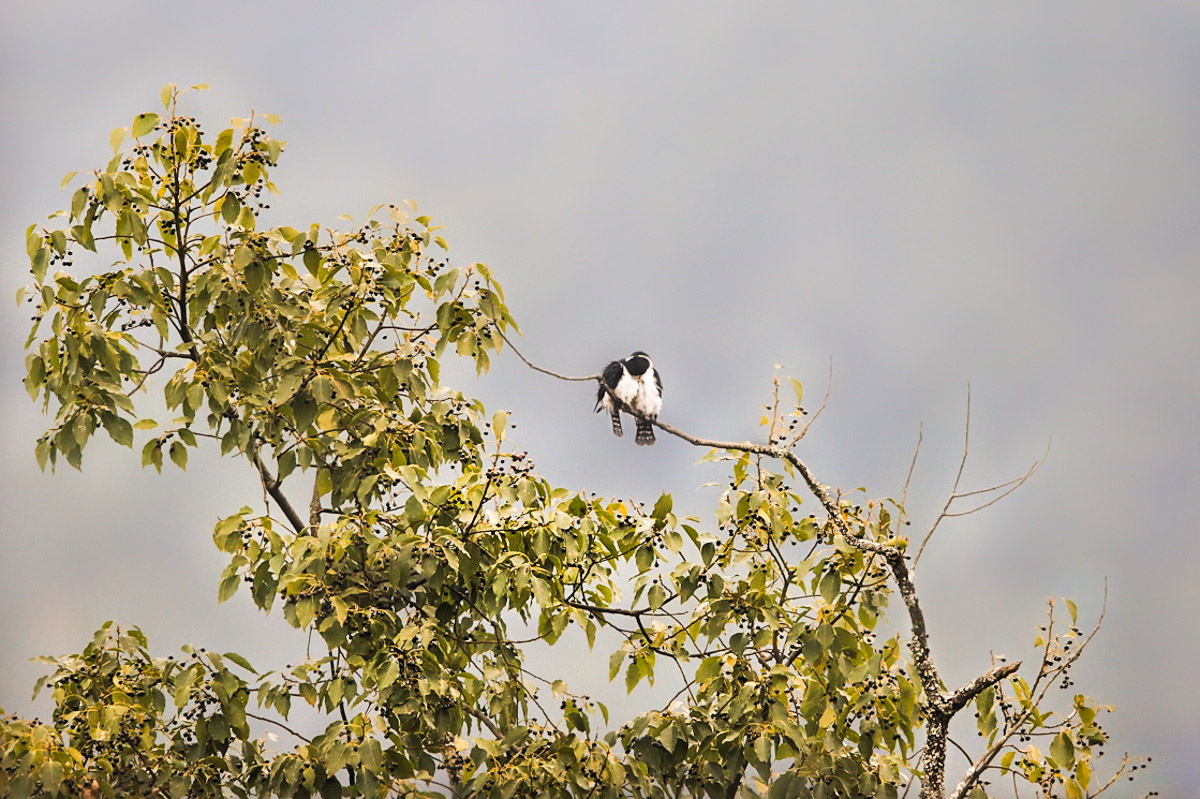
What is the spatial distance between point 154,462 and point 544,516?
165 centimetres

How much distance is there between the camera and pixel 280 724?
462 centimetres

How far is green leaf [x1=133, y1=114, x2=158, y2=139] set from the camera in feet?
15.4

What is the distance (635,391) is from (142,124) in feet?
14.7

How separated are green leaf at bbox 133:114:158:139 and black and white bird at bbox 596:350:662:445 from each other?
4265mm

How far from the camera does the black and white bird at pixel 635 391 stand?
8.58 m

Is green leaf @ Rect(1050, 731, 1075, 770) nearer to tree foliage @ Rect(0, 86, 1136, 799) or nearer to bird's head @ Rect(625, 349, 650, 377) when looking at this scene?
tree foliage @ Rect(0, 86, 1136, 799)

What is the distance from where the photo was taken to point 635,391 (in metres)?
8.59

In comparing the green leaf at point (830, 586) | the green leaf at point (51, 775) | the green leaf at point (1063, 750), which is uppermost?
the green leaf at point (830, 586)

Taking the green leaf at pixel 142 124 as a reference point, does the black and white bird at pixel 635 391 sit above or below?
above

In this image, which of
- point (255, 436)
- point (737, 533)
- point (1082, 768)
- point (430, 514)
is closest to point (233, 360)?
point (255, 436)

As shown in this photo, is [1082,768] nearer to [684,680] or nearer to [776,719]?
[776,719]

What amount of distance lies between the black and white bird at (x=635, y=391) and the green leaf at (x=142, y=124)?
4.27 meters

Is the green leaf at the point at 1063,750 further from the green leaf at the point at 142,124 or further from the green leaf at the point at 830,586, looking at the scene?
the green leaf at the point at 142,124

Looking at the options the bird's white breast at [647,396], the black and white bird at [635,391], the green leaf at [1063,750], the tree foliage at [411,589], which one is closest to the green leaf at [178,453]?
the tree foliage at [411,589]
